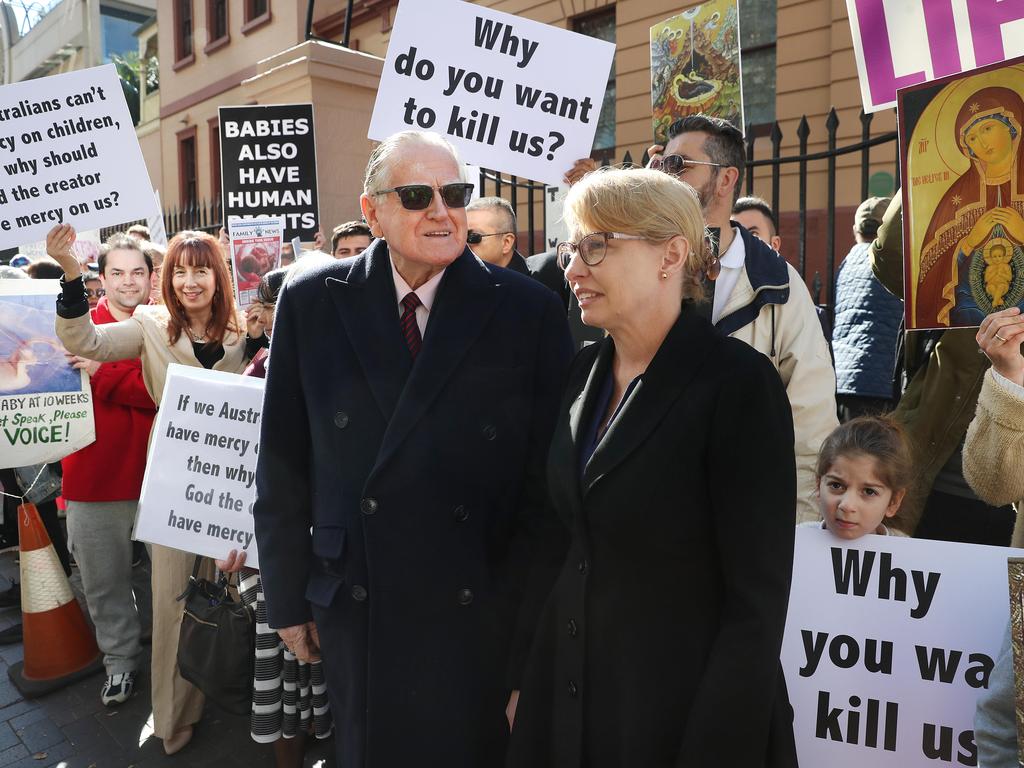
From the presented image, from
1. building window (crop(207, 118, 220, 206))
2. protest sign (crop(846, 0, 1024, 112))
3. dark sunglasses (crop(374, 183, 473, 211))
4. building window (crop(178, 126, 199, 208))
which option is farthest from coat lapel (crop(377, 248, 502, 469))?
building window (crop(178, 126, 199, 208))

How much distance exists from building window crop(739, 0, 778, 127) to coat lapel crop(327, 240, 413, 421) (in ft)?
31.4

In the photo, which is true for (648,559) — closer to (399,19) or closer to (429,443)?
(429,443)

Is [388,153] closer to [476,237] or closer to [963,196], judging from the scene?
[963,196]

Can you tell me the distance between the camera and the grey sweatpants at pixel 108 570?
13.6 feet

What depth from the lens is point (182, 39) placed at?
23578 millimetres

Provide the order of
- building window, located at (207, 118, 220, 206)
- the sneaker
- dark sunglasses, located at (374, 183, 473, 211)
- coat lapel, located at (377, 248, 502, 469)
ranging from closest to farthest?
coat lapel, located at (377, 248, 502, 469)
dark sunglasses, located at (374, 183, 473, 211)
the sneaker
building window, located at (207, 118, 220, 206)

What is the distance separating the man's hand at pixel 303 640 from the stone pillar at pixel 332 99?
5201 mm

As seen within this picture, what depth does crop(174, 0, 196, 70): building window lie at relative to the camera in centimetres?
2325

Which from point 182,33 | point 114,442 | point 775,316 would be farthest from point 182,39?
point 775,316

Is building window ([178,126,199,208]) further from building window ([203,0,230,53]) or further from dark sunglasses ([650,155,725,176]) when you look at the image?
dark sunglasses ([650,155,725,176])

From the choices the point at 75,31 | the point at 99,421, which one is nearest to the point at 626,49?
the point at 99,421

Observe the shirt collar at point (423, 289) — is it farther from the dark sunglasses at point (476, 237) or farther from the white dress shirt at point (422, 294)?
the dark sunglasses at point (476, 237)

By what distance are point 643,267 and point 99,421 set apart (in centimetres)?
346

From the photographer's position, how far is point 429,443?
2141 mm
